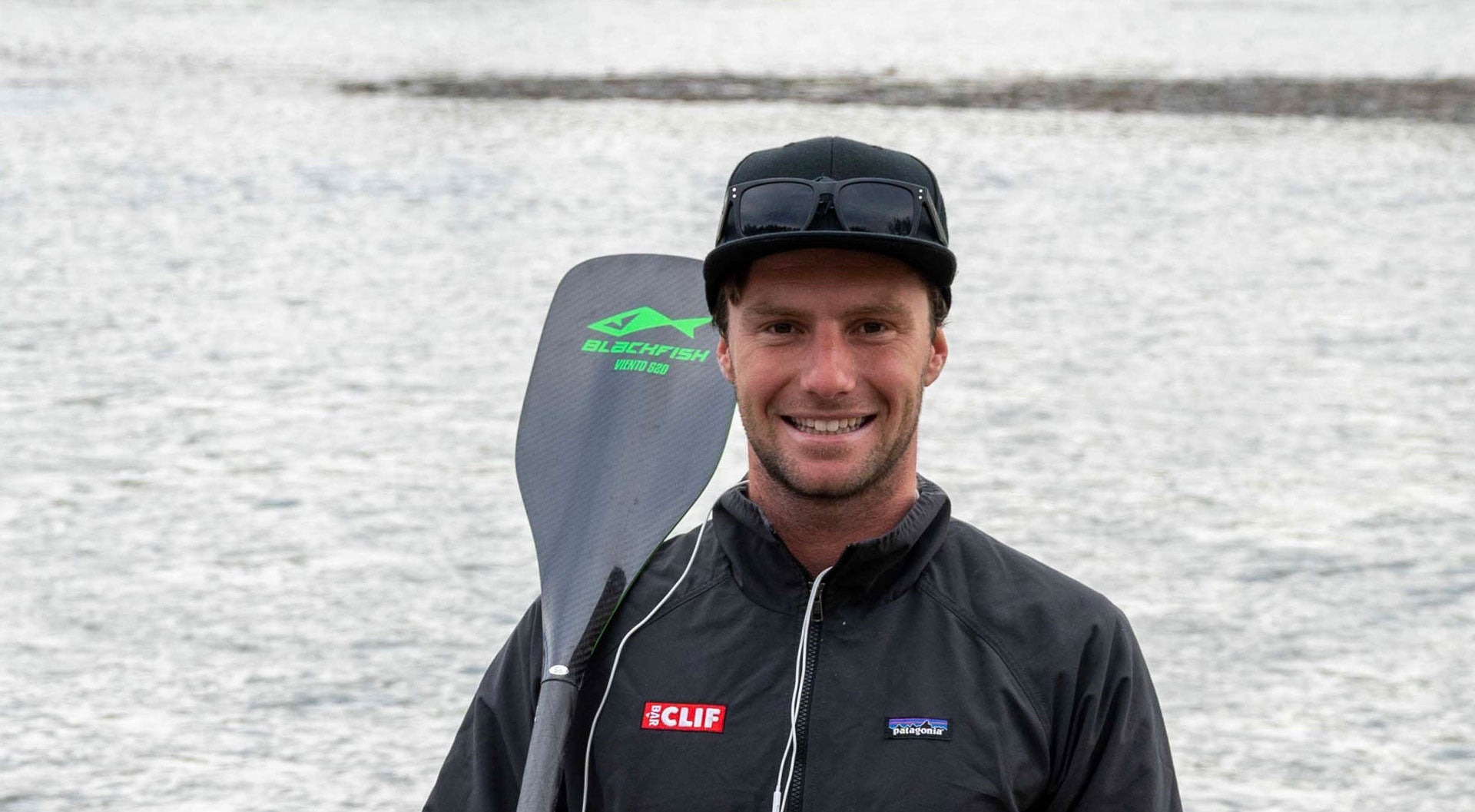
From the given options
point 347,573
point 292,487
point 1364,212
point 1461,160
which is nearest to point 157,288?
point 292,487

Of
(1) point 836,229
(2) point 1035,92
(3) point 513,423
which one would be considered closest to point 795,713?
(1) point 836,229

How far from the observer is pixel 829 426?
7.29 feet

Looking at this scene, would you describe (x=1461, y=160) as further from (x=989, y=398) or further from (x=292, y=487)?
(x=292, y=487)

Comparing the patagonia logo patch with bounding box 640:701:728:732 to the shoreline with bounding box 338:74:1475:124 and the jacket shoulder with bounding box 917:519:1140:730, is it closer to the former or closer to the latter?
the jacket shoulder with bounding box 917:519:1140:730

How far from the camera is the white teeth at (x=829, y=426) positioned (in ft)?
7.28

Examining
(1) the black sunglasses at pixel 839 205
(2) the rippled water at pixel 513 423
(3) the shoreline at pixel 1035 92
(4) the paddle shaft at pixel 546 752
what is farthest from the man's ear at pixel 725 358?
(3) the shoreline at pixel 1035 92

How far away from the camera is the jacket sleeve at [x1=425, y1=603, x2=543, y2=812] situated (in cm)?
238

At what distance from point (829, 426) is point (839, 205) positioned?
268 mm

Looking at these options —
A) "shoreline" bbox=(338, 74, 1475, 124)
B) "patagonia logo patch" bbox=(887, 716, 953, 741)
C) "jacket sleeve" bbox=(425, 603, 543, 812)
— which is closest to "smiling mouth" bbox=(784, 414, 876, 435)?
"patagonia logo patch" bbox=(887, 716, 953, 741)

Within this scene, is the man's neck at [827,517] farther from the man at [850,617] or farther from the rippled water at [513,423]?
the rippled water at [513,423]

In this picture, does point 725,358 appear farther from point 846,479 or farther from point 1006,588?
point 1006,588

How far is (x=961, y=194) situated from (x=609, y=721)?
11495 millimetres

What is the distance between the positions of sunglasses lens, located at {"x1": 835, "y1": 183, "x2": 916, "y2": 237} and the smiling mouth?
9.2 inches

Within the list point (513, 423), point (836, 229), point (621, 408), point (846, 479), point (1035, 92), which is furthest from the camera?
point (1035, 92)
